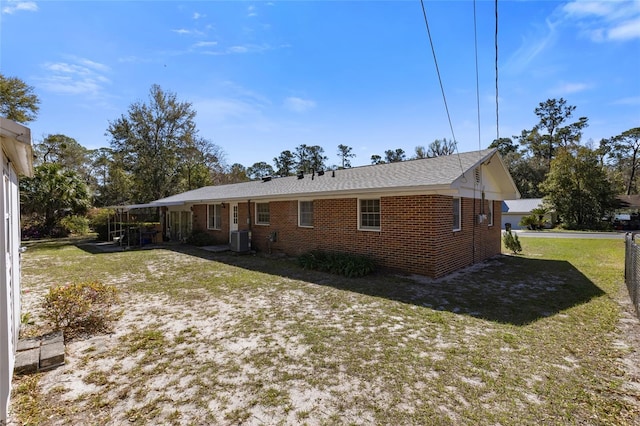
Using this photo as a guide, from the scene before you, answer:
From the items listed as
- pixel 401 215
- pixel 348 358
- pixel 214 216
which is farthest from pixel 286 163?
pixel 348 358

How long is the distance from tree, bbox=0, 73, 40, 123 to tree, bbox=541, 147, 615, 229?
49.5 m

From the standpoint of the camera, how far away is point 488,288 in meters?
7.34

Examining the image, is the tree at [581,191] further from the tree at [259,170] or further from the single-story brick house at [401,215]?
the tree at [259,170]

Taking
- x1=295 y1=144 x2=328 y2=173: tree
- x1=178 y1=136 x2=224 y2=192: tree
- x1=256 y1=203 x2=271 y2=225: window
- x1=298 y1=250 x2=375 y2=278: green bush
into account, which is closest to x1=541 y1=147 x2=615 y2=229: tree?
x1=298 y1=250 x2=375 y2=278: green bush

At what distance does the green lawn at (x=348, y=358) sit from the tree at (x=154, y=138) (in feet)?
65.4

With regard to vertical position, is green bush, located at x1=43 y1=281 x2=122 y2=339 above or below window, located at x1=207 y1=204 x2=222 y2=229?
below

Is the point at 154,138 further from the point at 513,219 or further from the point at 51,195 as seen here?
the point at 513,219

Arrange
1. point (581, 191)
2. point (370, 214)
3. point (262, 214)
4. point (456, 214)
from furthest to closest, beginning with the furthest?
1. point (581, 191)
2. point (262, 214)
3. point (456, 214)
4. point (370, 214)

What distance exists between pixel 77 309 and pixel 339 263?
20.5 feet

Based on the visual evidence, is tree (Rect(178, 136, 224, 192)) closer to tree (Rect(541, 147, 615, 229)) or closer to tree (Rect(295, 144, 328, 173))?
tree (Rect(295, 144, 328, 173))

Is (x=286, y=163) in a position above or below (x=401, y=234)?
above

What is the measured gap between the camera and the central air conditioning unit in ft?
42.2

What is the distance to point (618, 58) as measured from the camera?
748 cm

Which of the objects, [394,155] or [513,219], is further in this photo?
[394,155]
